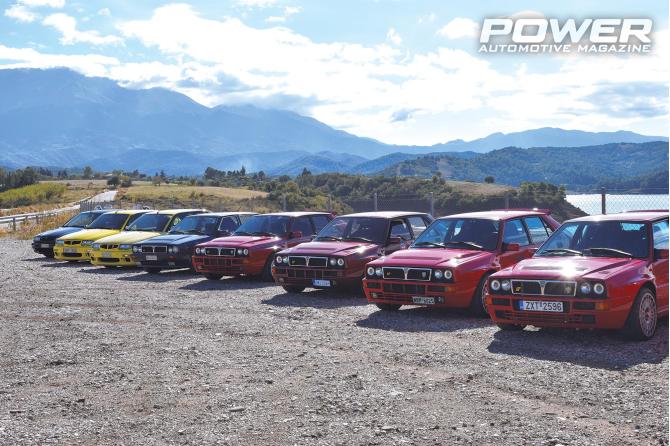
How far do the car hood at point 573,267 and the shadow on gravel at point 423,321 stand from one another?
1104mm

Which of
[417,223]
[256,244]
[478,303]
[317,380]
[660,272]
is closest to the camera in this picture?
[317,380]

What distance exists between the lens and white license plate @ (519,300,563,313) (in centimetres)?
832

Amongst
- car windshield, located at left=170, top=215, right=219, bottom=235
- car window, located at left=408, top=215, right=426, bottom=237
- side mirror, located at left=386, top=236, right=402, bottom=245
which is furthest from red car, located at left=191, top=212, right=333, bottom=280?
side mirror, located at left=386, top=236, right=402, bottom=245

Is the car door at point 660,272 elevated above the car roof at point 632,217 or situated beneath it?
situated beneath

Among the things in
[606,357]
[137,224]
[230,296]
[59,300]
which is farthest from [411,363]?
[137,224]

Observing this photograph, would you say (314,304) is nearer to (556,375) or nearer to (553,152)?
(556,375)

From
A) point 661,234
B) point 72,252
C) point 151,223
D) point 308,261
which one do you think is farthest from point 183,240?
point 661,234

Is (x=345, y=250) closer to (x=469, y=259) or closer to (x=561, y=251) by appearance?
(x=469, y=259)

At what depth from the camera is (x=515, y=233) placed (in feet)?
36.9

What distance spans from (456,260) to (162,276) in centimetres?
837

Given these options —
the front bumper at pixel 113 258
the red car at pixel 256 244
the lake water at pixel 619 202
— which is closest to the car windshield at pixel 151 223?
the front bumper at pixel 113 258

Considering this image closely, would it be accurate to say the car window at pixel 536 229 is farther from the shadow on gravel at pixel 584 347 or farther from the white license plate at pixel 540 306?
the white license plate at pixel 540 306

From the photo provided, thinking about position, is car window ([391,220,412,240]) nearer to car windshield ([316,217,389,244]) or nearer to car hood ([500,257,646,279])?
car windshield ([316,217,389,244])

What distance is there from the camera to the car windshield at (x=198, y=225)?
57.6ft
